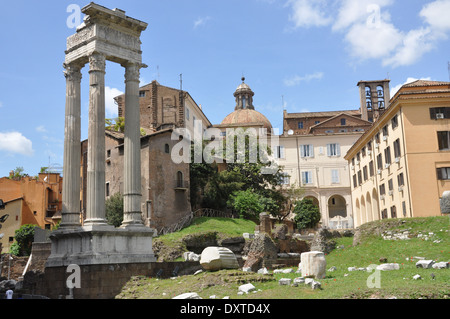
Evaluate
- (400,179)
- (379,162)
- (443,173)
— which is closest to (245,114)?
(379,162)

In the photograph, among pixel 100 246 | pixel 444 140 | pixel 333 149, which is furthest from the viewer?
pixel 333 149

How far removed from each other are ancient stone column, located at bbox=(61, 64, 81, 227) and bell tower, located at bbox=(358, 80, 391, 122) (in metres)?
55.7

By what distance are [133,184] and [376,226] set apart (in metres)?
14.3

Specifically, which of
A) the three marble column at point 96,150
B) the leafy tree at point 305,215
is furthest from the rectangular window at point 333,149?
the three marble column at point 96,150

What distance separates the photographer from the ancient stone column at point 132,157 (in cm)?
2200

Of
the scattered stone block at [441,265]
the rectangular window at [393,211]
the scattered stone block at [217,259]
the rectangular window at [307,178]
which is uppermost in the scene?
the rectangular window at [307,178]

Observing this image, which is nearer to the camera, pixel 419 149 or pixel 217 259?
pixel 217 259

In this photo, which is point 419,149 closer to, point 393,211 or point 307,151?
point 393,211

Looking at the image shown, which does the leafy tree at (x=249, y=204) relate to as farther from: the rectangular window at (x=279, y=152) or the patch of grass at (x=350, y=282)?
the patch of grass at (x=350, y=282)

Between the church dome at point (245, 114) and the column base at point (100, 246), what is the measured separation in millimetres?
53136

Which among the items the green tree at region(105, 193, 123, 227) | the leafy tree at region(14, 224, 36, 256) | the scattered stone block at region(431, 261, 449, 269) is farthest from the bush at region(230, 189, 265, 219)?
the scattered stone block at region(431, 261, 449, 269)

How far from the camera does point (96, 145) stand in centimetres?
2136

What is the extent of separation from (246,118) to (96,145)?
194 ft

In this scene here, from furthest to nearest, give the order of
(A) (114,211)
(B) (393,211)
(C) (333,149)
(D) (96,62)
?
(C) (333,149) < (A) (114,211) < (B) (393,211) < (D) (96,62)
